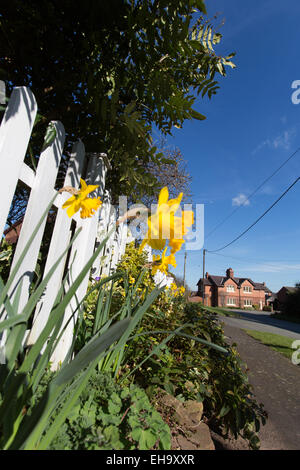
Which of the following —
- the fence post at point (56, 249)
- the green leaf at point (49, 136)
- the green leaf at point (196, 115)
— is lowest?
the fence post at point (56, 249)

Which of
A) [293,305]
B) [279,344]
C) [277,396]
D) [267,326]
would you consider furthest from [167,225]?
[293,305]

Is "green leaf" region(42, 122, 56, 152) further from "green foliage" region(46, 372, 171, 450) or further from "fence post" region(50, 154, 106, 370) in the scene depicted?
"green foliage" region(46, 372, 171, 450)

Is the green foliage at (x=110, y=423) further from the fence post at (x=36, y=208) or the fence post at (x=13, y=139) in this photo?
the fence post at (x=13, y=139)

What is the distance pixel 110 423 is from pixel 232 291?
165 feet

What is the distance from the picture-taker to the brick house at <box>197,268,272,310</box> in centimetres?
4606

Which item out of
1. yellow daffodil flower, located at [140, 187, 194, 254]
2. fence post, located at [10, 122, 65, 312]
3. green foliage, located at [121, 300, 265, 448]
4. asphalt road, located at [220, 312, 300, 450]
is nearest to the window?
asphalt road, located at [220, 312, 300, 450]

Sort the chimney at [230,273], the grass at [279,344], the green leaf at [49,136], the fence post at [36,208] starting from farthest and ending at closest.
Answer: the chimney at [230,273] < the grass at [279,344] < the green leaf at [49,136] < the fence post at [36,208]

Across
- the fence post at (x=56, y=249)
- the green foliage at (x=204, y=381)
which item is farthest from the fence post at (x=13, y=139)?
the green foliage at (x=204, y=381)

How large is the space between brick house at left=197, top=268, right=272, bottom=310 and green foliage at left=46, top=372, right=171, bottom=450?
154 ft

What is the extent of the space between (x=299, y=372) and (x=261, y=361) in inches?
23.7

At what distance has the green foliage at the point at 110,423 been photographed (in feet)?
2.23

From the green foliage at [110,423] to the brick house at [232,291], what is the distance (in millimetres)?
46846
